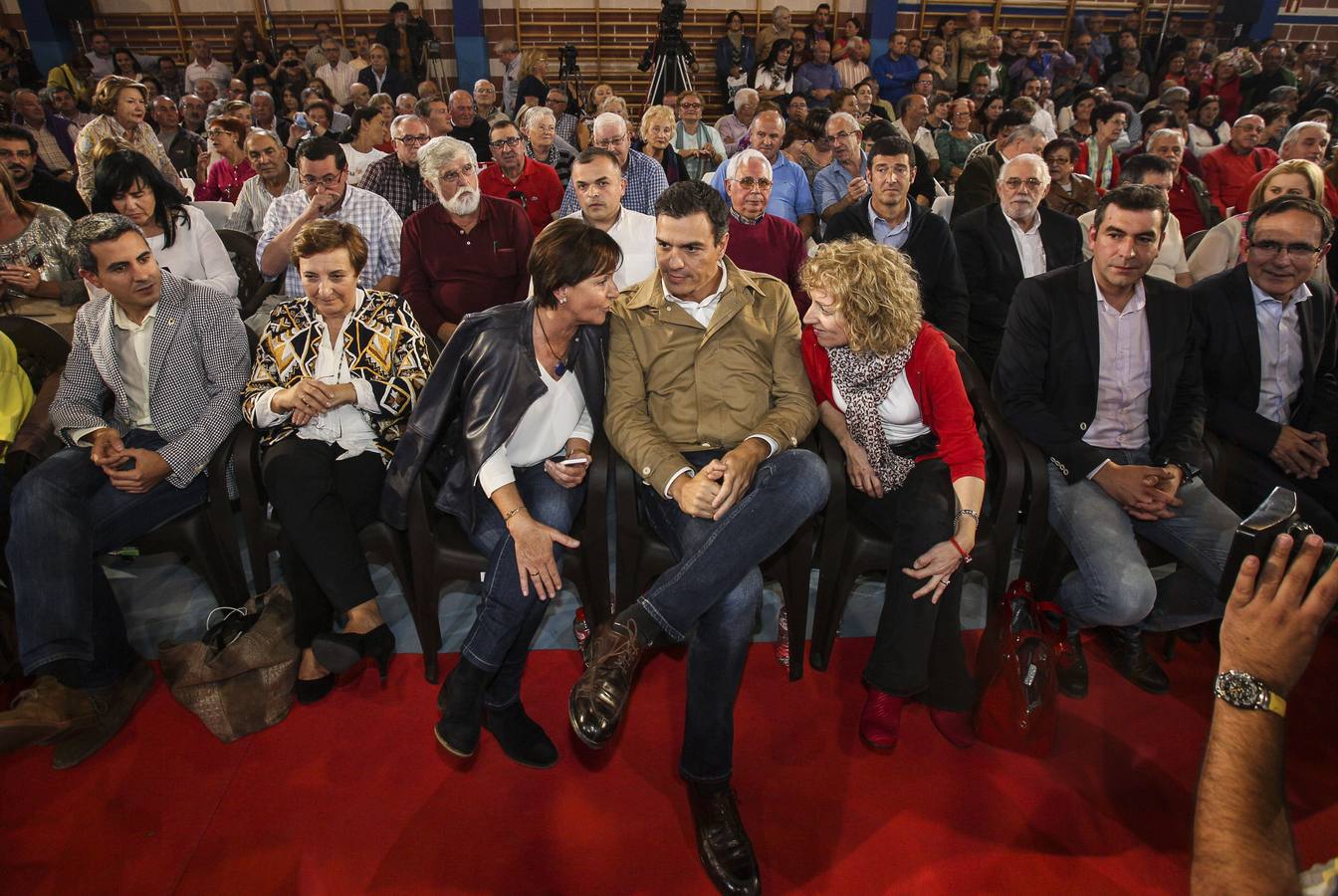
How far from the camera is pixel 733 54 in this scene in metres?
9.37

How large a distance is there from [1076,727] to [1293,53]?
39.2 feet

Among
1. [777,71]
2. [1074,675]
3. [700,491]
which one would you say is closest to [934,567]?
[700,491]

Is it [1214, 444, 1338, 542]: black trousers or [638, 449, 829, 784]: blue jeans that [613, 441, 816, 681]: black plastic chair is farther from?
[1214, 444, 1338, 542]: black trousers

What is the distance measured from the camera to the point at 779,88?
341 inches

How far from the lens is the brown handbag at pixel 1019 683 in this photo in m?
1.96

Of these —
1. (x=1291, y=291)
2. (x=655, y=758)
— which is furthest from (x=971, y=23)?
(x=655, y=758)

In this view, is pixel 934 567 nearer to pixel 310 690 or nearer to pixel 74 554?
pixel 310 690

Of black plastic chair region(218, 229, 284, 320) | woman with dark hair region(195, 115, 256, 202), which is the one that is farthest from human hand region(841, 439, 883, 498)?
woman with dark hair region(195, 115, 256, 202)

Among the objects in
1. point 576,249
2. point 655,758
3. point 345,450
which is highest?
point 576,249

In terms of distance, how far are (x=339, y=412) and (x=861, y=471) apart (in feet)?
5.09

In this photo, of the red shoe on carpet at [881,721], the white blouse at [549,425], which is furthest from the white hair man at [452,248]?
the red shoe on carpet at [881,721]

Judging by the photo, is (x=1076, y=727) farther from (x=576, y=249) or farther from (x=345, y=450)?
(x=345, y=450)

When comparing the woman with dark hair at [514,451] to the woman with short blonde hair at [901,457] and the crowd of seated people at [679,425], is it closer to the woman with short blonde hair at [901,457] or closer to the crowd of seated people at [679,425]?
the crowd of seated people at [679,425]

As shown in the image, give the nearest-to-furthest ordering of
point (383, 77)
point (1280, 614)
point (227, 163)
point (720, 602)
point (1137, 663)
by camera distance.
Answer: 1. point (1280, 614)
2. point (720, 602)
3. point (1137, 663)
4. point (227, 163)
5. point (383, 77)
